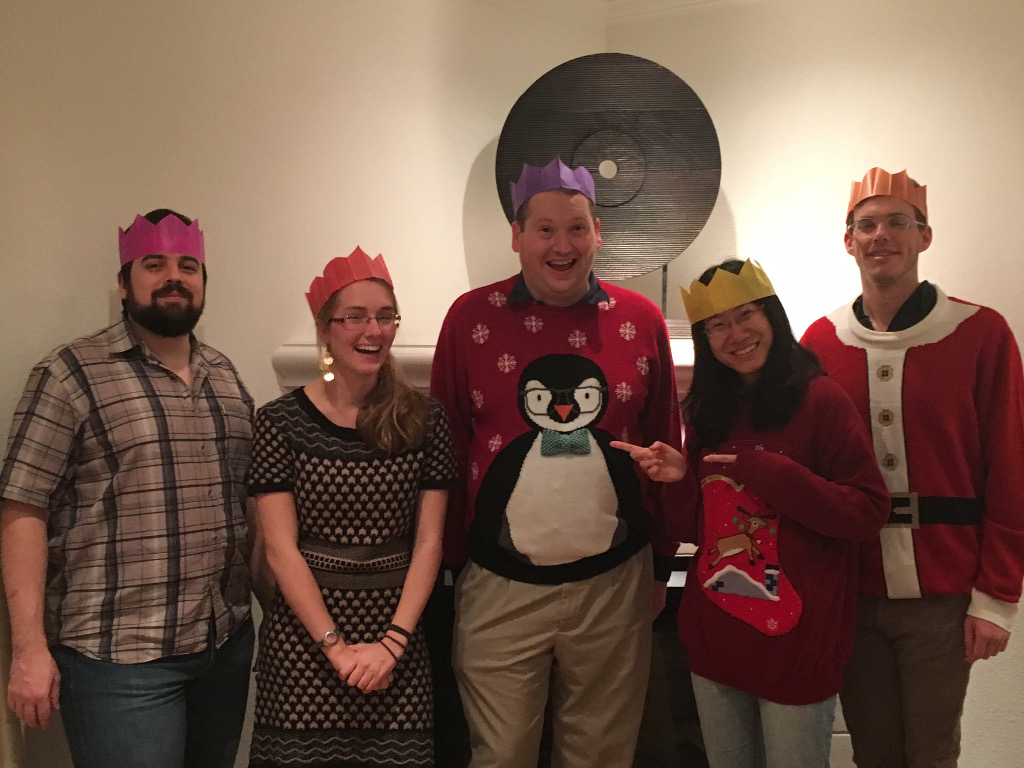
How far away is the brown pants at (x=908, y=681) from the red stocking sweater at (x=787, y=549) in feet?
0.70

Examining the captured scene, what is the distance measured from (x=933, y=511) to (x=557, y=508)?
2.58 ft

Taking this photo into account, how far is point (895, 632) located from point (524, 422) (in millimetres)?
899

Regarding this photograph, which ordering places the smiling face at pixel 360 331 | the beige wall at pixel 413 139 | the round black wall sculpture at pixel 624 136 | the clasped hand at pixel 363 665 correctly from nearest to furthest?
1. the clasped hand at pixel 363 665
2. the smiling face at pixel 360 331
3. the beige wall at pixel 413 139
4. the round black wall sculpture at pixel 624 136

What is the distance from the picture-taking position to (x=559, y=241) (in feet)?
5.10

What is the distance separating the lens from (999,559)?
4.97 ft

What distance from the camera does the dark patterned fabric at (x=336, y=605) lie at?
1401 mm

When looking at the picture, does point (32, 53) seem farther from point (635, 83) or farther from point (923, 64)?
point (923, 64)

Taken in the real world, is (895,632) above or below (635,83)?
below

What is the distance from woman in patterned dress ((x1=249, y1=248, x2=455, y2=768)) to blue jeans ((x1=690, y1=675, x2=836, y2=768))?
21.8 inches

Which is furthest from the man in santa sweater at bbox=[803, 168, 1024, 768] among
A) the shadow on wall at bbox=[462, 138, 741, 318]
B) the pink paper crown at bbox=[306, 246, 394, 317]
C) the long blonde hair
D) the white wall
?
the pink paper crown at bbox=[306, 246, 394, 317]

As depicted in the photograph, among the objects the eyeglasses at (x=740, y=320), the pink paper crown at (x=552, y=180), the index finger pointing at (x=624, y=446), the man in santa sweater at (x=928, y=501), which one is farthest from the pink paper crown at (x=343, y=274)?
the man in santa sweater at (x=928, y=501)

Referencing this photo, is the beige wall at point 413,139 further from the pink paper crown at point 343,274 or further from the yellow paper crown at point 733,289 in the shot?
the yellow paper crown at point 733,289

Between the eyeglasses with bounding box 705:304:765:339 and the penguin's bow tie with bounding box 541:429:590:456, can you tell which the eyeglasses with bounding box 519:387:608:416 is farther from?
the eyeglasses with bounding box 705:304:765:339

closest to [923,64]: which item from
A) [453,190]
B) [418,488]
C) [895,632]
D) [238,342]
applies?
→ [453,190]
